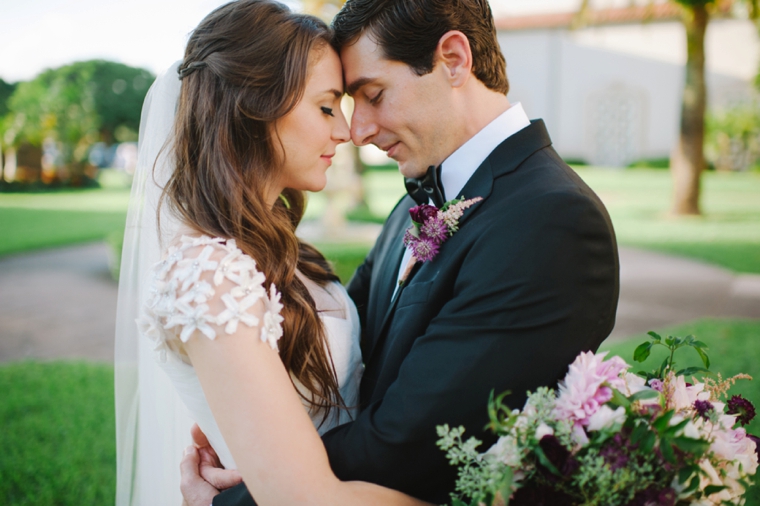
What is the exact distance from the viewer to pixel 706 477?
1.42m

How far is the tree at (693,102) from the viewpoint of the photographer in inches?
452

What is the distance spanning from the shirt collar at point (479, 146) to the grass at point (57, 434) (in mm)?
3021

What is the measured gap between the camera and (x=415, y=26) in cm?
218

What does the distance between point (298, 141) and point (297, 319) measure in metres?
0.66

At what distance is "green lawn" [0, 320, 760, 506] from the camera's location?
12.4 feet

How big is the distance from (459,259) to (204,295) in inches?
31.0

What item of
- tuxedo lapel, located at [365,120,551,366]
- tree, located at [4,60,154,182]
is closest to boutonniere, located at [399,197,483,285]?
tuxedo lapel, located at [365,120,551,366]

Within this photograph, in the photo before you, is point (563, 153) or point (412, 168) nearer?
point (412, 168)

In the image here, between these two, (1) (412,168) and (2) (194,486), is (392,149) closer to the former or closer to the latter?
(1) (412,168)

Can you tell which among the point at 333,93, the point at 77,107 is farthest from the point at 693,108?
the point at 77,107

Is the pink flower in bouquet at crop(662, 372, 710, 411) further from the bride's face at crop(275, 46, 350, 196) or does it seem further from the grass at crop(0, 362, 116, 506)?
the grass at crop(0, 362, 116, 506)

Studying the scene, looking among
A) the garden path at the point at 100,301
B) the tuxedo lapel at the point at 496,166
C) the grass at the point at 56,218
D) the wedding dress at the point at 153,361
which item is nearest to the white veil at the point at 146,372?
the wedding dress at the point at 153,361

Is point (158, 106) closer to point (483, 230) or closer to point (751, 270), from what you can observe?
point (483, 230)

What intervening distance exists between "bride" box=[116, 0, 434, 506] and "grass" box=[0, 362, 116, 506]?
1503 millimetres
